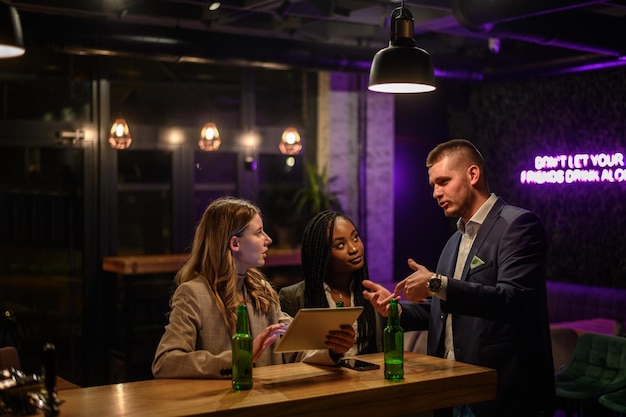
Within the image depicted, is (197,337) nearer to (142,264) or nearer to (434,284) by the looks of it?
(434,284)

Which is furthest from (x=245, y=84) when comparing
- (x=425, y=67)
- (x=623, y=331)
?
(x=425, y=67)

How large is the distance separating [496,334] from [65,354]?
5.82 m

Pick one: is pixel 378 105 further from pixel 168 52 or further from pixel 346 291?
pixel 346 291

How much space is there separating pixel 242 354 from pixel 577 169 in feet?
21.4

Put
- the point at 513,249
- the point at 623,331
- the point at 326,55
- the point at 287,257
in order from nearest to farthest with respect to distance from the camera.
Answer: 1. the point at 513,249
2. the point at 623,331
3. the point at 326,55
4. the point at 287,257

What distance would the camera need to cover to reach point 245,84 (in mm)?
9266

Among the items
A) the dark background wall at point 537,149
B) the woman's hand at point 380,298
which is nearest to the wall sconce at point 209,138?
the dark background wall at point 537,149

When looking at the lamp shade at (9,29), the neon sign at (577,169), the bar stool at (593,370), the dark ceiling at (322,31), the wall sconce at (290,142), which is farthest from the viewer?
the wall sconce at (290,142)

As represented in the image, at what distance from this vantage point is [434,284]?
3.24 m

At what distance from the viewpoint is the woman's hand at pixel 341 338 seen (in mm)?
3037

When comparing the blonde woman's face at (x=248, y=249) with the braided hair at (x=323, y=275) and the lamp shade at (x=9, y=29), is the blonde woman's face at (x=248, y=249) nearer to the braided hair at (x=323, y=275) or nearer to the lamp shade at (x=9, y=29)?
the braided hair at (x=323, y=275)

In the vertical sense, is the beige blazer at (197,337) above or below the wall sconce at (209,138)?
below

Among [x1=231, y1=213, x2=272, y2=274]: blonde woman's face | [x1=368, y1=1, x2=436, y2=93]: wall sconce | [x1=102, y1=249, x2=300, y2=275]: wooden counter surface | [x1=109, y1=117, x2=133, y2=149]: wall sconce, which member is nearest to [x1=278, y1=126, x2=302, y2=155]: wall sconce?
[x1=102, y1=249, x2=300, y2=275]: wooden counter surface

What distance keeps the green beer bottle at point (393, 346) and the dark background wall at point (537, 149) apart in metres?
5.79
